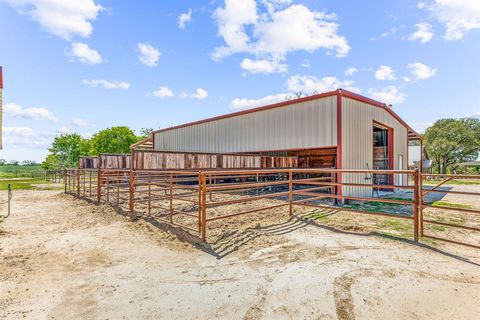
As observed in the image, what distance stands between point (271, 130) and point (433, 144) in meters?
34.3

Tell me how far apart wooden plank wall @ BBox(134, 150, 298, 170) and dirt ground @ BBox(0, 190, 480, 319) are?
14.1 ft

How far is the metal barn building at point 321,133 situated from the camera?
10.1 m

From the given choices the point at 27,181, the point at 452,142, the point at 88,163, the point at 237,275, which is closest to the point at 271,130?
the point at 237,275

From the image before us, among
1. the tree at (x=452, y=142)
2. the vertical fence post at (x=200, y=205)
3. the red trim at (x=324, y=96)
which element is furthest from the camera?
the tree at (x=452, y=142)

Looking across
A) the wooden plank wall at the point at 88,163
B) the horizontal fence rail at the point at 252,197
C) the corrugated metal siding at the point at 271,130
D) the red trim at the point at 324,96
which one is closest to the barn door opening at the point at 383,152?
the horizontal fence rail at the point at 252,197

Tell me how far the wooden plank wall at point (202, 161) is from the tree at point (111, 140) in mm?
32007

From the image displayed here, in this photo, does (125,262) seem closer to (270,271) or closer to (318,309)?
(270,271)

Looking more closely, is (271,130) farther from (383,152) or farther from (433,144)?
(433,144)

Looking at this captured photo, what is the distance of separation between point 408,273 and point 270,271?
1.83 meters

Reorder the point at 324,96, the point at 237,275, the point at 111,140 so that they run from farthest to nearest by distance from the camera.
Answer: the point at 111,140, the point at 324,96, the point at 237,275

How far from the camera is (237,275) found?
135 inches

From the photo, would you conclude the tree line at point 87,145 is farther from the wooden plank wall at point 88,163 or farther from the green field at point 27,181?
the wooden plank wall at point 88,163

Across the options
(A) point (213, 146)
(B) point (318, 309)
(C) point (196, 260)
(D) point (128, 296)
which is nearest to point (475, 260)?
(B) point (318, 309)

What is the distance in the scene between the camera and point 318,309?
2658mm
